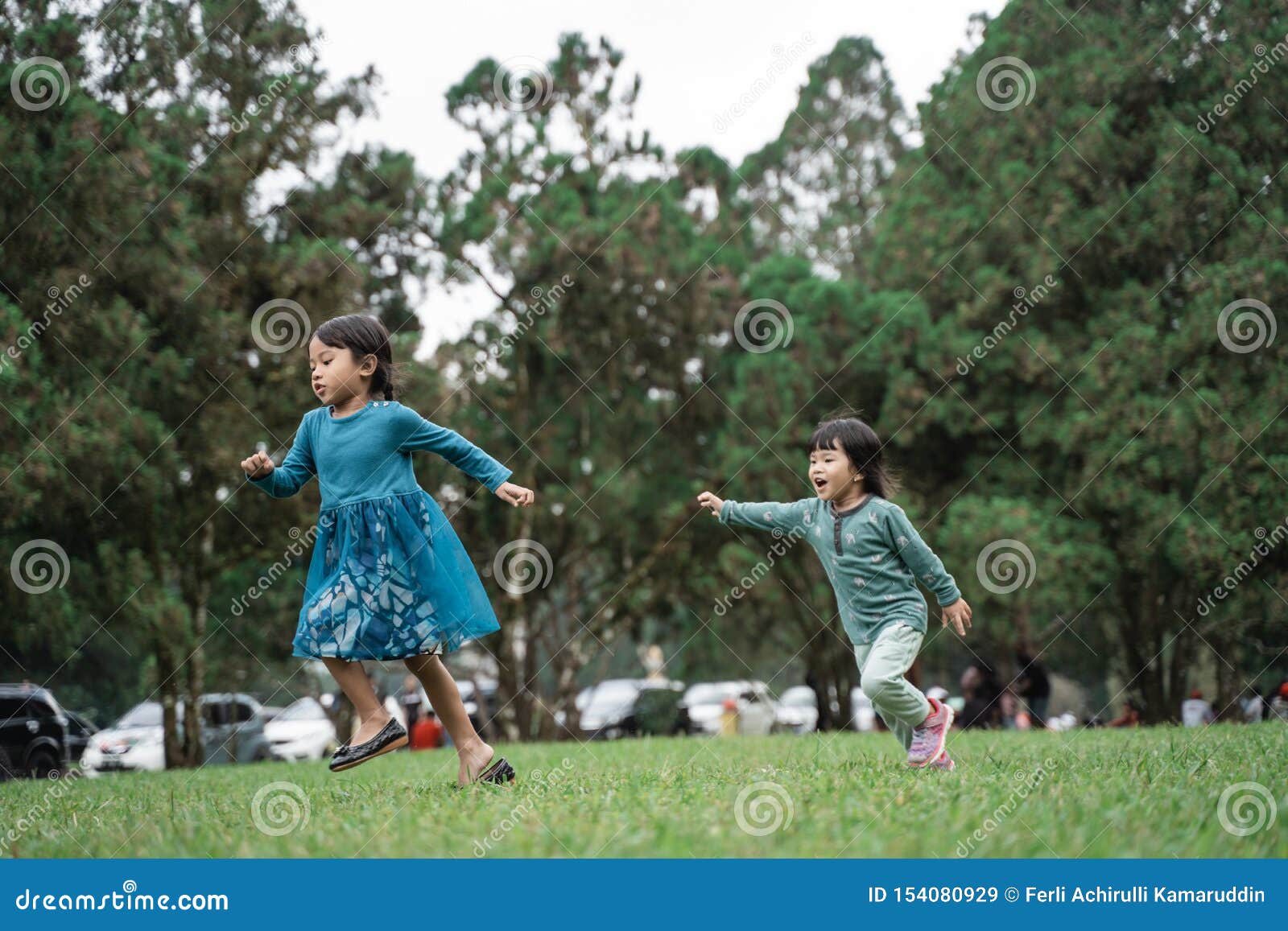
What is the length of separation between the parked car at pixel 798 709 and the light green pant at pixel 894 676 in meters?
21.9

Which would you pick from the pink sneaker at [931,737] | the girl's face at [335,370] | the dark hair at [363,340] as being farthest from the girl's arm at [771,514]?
the girl's face at [335,370]

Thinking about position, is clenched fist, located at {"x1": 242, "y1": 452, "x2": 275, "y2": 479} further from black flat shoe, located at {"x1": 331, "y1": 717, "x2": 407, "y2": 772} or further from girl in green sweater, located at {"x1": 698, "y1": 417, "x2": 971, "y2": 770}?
girl in green sweater, located at {"x1": 698, "y1": 417, "x2": 971, "y2": 770}

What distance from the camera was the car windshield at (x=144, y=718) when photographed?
21.1 m

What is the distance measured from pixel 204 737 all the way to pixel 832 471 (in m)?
17.6

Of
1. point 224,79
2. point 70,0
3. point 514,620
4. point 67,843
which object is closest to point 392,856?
point 67,843

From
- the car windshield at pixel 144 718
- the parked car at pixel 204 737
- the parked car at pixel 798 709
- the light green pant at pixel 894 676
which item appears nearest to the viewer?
the light green pant at pixel 894 676

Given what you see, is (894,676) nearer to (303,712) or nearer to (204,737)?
(204,737)

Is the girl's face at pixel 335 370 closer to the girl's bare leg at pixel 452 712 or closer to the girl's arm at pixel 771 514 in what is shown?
the girl's bare leg at pixel 452 712

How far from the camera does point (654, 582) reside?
18.9 meters

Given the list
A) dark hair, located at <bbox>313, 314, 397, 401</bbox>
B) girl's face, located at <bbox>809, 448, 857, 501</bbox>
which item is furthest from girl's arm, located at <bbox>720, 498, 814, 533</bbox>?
dark hair, located at <bbox>313, 314, 397, 401</bbox>

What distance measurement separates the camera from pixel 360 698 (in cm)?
456

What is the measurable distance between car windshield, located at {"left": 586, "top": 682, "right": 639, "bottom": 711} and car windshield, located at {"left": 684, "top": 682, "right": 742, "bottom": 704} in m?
1.90

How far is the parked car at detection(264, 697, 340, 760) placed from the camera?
22.8 metres

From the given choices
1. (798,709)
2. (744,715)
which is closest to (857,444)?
(744,715)
